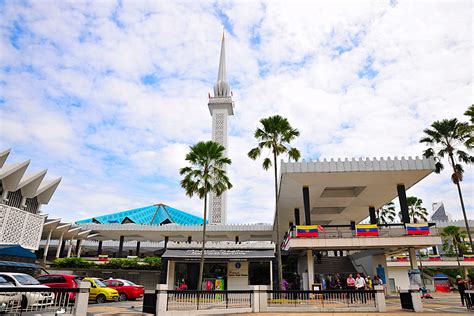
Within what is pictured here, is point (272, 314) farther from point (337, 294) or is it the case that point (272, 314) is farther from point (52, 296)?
point (52, 296)

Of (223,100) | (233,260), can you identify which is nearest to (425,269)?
(233,260)

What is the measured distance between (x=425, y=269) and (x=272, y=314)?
3060 centimetres

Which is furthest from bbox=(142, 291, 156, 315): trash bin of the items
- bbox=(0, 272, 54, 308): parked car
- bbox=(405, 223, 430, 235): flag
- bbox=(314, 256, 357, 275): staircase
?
bbox=(314, 256, 357, 275): staircase

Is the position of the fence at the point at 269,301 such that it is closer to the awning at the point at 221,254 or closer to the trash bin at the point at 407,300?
the trash bin at the point at 407,300

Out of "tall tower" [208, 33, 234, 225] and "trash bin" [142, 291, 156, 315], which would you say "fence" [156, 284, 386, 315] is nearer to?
"trash bin" [142, 291, 156, 315]

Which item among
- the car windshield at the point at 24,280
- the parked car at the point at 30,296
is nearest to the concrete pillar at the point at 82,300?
the parked car at the point at 30,296

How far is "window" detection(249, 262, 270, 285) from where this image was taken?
23438mm

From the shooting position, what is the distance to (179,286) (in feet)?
76.6

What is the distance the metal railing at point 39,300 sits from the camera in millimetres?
9250

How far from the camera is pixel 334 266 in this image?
28.2m

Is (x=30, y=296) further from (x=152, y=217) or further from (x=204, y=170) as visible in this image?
(x=152, y=217)

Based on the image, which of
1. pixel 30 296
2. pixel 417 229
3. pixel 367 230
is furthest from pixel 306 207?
pixel 30 296

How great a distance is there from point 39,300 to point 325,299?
9.54 metres

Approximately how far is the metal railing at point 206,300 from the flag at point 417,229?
11.7 meters
